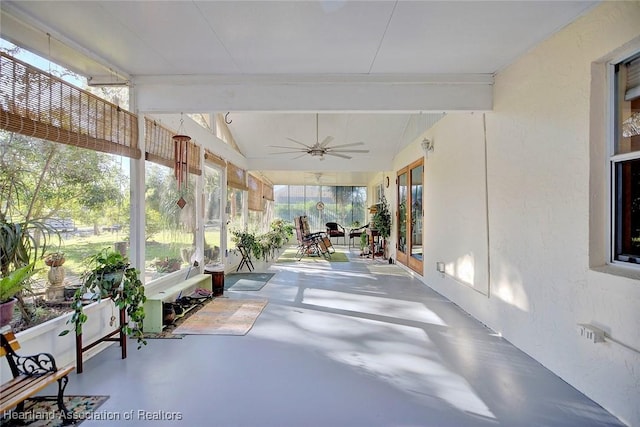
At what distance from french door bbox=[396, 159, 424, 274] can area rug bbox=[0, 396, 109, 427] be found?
4.95 metres

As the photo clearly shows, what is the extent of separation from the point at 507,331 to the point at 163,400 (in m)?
2.88

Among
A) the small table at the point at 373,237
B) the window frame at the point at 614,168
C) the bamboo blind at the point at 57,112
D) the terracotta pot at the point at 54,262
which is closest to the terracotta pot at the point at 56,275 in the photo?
the terracotta pot at the point at 54,262

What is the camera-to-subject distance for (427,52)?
285 cm

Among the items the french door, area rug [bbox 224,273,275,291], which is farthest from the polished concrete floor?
the french door

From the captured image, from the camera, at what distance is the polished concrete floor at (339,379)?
6.45 feet

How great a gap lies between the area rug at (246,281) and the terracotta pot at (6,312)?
10.6 ft

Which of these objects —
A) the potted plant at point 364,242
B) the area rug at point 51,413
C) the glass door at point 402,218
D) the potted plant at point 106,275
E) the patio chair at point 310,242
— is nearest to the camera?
the area rug at point 51,413

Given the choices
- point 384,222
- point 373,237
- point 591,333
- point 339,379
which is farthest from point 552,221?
point 373,237

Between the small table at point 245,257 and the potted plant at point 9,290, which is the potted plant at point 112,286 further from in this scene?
the small table at point 245,257

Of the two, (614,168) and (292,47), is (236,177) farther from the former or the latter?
(614,168)

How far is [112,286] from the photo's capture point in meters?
2.58

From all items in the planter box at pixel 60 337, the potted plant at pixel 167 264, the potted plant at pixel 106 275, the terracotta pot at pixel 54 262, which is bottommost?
the planter box at pixel 60 337

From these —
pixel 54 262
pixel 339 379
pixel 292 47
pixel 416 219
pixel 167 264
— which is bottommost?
pixel 339 379

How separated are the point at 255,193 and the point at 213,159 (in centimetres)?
350
